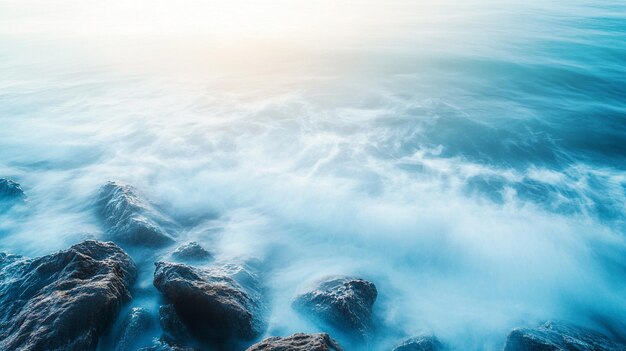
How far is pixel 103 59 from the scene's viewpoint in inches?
784

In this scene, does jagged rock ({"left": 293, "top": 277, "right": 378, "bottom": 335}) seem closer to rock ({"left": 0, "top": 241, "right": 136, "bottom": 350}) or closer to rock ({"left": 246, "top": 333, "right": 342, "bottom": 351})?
rock ({"left": 246, "top": 333, "right": 342, "bottom": 351})

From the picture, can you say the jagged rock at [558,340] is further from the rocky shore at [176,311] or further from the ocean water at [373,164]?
the ocean water at [373,164]

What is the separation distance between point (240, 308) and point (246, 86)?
12498mm

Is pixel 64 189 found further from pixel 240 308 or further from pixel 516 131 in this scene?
pixel 516 131

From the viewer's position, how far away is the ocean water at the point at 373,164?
5980mm

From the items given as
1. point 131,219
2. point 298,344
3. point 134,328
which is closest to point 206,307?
point 134,328

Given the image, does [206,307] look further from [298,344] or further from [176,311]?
[298,344]

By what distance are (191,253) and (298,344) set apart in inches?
114

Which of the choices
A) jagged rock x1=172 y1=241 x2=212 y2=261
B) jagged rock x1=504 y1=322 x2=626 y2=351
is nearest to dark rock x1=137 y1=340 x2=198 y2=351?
jagged rock x1=172 y1=241 x2=212 y2=261

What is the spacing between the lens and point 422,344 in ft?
15.1

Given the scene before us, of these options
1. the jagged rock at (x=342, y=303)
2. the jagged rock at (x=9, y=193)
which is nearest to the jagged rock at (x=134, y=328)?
the jagged rock at (x=342, y=303)

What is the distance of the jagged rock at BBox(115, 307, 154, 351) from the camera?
4.00 m

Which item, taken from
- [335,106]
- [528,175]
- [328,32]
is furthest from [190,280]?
[328,32]

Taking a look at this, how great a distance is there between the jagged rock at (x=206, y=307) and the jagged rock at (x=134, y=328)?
1.03 feet
